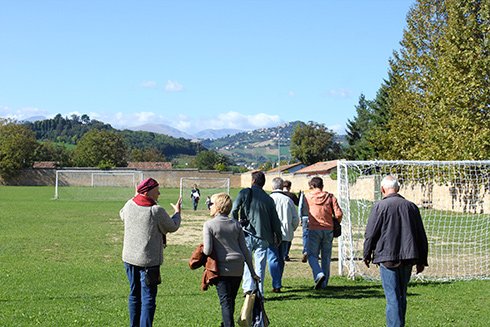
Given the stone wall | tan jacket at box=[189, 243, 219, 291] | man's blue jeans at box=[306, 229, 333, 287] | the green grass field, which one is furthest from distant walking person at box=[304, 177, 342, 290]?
the stone wall

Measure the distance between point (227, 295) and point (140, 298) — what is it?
3.42ft

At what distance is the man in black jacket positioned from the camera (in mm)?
5211

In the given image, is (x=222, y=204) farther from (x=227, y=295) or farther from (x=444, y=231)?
(x=444, y=231)

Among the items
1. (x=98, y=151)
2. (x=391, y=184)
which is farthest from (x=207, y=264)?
(x=98, y=151)

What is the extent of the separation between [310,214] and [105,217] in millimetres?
17114

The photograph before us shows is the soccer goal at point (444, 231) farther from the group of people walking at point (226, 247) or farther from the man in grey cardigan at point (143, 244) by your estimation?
the man in grey cardigan at point (143, 244)

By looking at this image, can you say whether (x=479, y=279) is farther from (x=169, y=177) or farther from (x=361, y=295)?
(x=169, y=177)

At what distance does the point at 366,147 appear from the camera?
45562mm

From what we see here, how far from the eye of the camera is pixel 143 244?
5305 millimetres

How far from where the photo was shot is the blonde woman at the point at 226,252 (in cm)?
520

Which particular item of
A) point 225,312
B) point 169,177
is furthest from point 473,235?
point 169,177

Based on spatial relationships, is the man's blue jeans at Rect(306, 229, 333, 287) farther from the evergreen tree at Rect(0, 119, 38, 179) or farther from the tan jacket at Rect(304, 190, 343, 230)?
the evergreen tree at Rect(0, 119, 38, 179)

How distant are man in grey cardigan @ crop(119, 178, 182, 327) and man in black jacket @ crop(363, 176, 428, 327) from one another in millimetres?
2252

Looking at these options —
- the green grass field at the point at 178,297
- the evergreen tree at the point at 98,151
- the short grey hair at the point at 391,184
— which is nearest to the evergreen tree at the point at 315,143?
the evergreen tree at the point at 98,151
